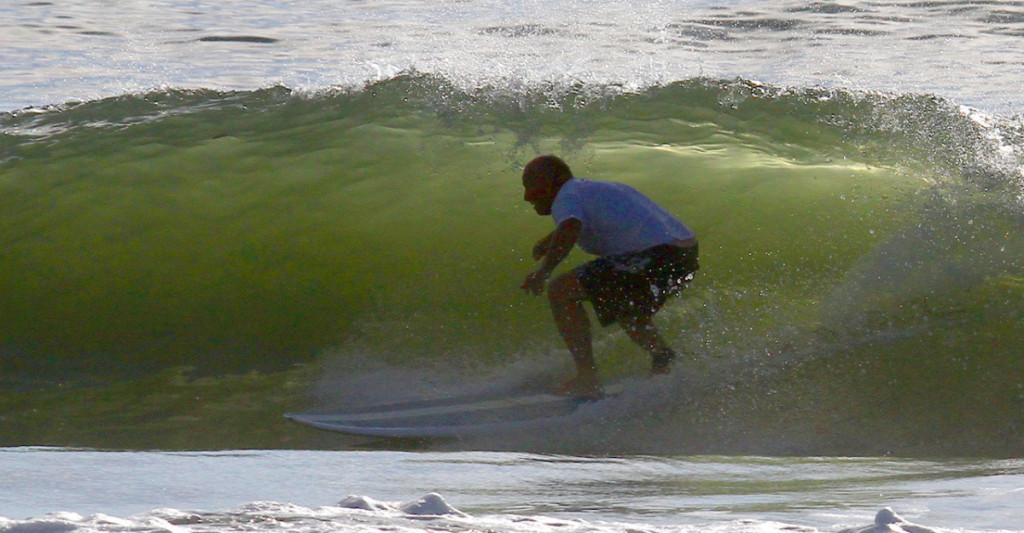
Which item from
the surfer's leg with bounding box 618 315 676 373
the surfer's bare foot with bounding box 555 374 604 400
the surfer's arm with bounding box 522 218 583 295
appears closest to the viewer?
the surfer's arm with bounding box 522 218 583 295

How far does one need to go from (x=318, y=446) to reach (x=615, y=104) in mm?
3914

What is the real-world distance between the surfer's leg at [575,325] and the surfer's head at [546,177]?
32 centimetres

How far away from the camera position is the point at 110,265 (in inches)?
195

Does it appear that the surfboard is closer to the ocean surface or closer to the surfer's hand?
the ocean surface

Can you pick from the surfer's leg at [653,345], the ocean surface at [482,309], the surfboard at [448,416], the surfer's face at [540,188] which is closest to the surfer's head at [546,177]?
the surfer's face at [540,188]

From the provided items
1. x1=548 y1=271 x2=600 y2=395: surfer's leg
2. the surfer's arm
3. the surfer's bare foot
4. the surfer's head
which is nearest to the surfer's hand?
the surfer's arm

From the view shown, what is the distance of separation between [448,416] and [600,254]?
849mm

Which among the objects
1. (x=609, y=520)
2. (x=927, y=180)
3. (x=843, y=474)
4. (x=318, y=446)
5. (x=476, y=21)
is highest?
(x=476, y=21)

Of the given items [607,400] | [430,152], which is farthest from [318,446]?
[430,152]

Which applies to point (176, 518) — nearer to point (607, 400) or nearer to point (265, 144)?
point (607, 400)

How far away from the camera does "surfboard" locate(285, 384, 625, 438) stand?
3.77m

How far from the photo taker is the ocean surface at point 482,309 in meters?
2.19

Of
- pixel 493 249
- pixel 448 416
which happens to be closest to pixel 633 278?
pixel 448 416

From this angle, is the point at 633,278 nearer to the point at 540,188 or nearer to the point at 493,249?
the point at 540,188
